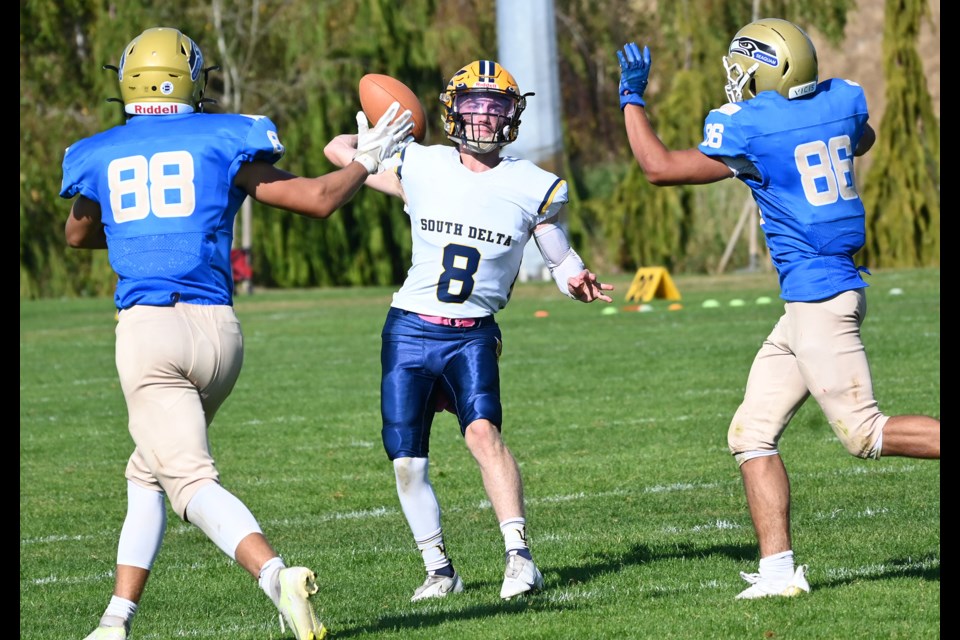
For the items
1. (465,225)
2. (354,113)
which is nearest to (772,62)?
(465,225)

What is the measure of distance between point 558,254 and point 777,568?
1477mm

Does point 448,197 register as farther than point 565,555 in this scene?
No

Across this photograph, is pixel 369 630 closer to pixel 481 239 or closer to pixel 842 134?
pixel 481 239

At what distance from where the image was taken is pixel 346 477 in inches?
349

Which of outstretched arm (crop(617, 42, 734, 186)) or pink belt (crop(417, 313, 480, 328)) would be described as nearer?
outstretched arm (crop(617, 42, 734, 186))

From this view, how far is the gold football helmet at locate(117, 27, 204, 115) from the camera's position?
494 cm

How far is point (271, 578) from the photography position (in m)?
4.45

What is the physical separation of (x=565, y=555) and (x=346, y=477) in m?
2.72

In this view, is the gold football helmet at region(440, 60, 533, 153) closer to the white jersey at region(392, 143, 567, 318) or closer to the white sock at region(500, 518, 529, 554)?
the white jersey at region(392, 143, 567, 318)

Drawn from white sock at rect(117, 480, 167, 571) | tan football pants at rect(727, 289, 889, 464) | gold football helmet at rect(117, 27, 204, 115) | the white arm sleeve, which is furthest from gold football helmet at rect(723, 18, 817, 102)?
white sock at rect(117, 480, 167, 571)

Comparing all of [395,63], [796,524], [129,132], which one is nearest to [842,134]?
[796,524]

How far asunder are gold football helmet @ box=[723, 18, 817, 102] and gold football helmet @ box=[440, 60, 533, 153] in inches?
34.1

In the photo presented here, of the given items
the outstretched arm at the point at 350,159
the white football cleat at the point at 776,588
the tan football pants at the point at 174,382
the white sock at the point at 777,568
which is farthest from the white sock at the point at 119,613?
the white sock at the point at 777,568
